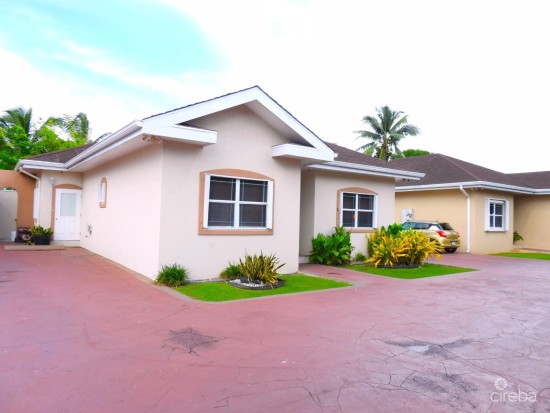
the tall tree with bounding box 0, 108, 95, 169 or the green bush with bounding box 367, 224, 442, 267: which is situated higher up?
the tall tree with bounding box 0, 108, 95, 169

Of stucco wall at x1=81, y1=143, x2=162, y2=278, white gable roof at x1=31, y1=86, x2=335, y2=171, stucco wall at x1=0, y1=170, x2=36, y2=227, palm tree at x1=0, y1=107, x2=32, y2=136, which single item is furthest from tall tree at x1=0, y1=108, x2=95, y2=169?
white gable roof at x1=31, y1=86, x2=335, y2=171

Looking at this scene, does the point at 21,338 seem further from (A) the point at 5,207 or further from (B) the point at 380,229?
(A) the point at 5,207

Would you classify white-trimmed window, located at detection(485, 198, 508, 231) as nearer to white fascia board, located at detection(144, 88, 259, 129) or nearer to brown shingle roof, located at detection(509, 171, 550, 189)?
brown shingle roof, located at detection(509, 171, 550, 189)

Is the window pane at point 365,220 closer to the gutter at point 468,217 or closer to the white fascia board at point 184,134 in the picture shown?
the gutter at point 468,217

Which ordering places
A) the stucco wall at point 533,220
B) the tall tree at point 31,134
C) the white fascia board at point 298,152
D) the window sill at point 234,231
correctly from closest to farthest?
the window sill at point 234,231
the white fascia board at point 298,152
the stucco wall at point 533,220
the tall tree at point 31,134

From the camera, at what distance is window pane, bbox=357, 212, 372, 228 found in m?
14.2

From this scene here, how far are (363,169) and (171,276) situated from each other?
798cm

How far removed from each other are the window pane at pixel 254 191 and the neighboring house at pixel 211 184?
3 cm

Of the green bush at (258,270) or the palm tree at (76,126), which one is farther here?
the palm tree at (76,126)

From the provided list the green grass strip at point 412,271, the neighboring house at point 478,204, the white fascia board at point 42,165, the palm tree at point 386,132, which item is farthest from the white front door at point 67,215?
the palm tree at point 386,132

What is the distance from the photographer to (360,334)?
5.64 m

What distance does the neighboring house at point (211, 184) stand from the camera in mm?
8617

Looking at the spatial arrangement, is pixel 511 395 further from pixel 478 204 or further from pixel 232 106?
pixel 478 204

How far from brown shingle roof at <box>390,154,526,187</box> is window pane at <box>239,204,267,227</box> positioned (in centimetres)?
1277
